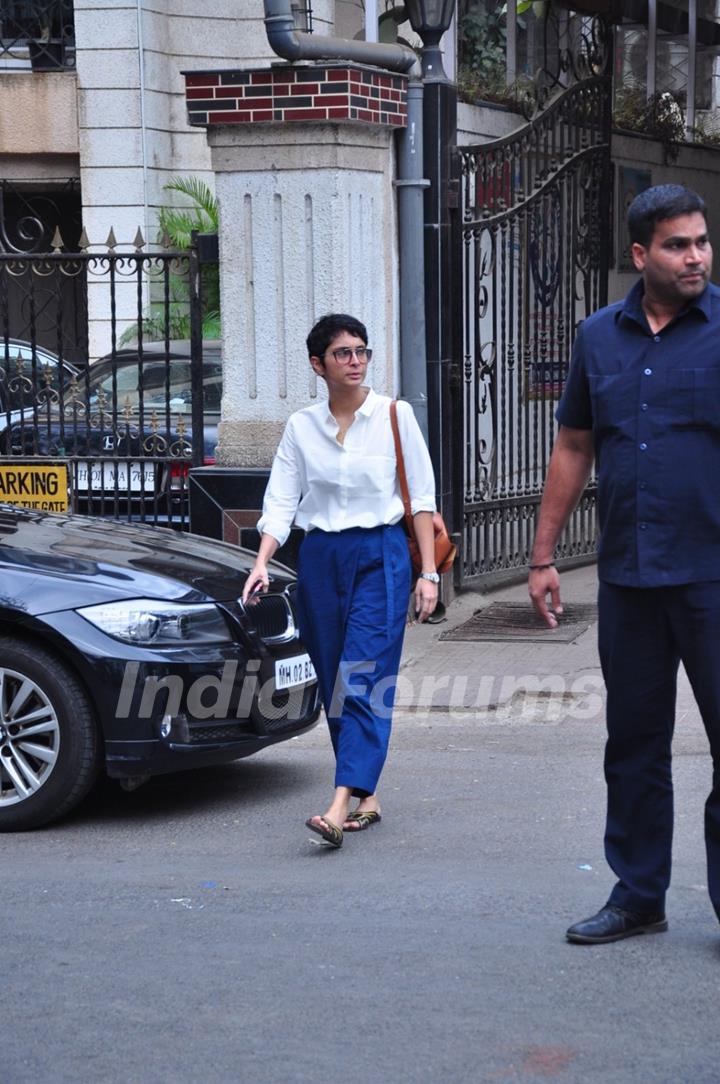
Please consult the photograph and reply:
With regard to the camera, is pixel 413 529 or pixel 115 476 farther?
pixel 115 476

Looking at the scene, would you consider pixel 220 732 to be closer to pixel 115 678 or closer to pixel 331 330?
pixel 115 678

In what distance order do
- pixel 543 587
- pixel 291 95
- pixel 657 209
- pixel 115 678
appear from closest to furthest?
pixel 657 209 < pixel 543 587 < pixel 115 678 < pixel 291 95

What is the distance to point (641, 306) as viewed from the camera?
4.43 meters

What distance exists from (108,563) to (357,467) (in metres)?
1.11

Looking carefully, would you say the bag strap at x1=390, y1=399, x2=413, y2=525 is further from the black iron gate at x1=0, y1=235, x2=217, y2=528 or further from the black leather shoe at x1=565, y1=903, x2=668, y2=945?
the black iron gate at x1=0, y1=235, x2=217, y2=528

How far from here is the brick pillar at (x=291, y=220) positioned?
941 cm

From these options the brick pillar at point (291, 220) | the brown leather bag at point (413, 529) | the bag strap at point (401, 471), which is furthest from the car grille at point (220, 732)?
the brick pillar at point (291, 220)

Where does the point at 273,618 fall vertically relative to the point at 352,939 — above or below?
above

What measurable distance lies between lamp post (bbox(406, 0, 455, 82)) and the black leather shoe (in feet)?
21.3

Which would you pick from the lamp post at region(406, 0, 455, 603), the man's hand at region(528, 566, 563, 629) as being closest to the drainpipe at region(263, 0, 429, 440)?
the lamp post at region(406, 0, 455, 603)

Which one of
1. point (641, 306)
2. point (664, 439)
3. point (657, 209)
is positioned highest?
point (657, 209)

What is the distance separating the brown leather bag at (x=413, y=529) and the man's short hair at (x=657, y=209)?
1.63 meters

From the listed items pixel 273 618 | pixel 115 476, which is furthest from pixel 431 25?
pixel 273 618

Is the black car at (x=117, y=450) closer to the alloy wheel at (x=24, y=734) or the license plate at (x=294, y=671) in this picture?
the license plate at (x=294, y=671)
